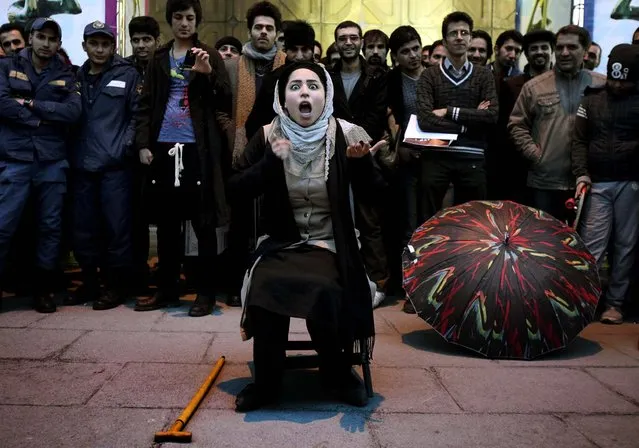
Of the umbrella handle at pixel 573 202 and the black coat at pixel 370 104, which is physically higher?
the black coat at pixel 370 104

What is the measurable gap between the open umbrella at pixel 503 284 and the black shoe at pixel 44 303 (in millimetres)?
2720

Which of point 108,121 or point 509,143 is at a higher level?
point 108,121

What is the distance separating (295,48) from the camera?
5.70 meters

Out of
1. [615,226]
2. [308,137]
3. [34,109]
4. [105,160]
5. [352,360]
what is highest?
[34,109]

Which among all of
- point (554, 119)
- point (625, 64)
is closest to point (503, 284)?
point (554, 119)

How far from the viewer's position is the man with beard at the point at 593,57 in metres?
7.52

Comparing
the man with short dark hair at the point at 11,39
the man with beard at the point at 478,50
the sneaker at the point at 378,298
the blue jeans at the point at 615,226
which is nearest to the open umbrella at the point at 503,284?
the blue jeans at the point at 615,226

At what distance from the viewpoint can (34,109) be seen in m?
5.70

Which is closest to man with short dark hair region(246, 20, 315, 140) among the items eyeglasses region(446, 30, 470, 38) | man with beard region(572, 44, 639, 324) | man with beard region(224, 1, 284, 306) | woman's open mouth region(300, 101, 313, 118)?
man with beard region(224, 1, 284, 306)

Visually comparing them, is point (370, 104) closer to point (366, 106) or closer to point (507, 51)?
point (366, 106)

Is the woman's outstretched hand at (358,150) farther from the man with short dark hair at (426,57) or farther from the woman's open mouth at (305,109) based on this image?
the man with short dark hair at (426,57)

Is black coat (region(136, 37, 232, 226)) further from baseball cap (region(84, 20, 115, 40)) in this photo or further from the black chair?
the black chair

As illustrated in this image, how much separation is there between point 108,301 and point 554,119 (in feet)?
12.3

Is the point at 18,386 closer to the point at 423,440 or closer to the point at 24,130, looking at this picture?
the point at 423,440
